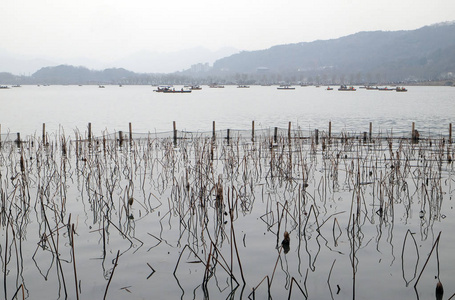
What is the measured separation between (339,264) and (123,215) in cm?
464

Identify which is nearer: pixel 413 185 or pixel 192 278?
pixel 192 278

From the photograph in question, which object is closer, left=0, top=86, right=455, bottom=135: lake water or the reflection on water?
the reflection on water

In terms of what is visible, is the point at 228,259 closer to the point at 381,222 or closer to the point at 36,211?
the point at 381,222

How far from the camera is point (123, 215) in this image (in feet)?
29.9

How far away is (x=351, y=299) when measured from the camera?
5.34 metres

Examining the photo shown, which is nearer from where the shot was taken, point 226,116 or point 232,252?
point 232,252

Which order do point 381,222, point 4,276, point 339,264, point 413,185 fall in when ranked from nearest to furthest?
point 4,276 → point 339,264 → point 381,222 → point 413,185

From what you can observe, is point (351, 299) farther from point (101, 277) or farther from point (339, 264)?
point (101, 277)

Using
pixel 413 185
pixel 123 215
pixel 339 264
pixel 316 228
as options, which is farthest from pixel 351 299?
pixel 413 185

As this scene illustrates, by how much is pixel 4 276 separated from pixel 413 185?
32.5ft

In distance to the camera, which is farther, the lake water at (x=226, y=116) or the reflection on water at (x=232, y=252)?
the lake water at (x=226, y=116)

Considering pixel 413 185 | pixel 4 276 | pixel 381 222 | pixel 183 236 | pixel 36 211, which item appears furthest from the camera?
pixel 413 185

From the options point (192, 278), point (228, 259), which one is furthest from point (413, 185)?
point (192, 278)

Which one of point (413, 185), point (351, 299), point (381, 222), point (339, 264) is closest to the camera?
point (351, 299)
